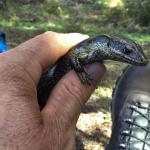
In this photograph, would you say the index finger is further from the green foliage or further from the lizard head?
the green foliage

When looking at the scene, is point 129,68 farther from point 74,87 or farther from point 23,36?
point 23,36

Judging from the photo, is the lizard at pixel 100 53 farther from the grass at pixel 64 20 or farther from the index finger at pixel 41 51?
the grass at pixel 64 20

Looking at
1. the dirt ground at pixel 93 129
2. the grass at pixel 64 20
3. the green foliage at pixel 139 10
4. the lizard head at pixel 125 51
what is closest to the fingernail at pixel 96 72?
the lizard head at pixel 125 51

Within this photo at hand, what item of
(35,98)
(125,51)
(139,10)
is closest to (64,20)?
(139,10)

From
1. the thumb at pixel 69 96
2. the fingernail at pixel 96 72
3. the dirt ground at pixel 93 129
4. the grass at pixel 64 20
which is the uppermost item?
the fingernail at pixel 96 72

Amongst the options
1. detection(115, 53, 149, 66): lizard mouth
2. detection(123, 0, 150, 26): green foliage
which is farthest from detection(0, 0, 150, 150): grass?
detection(115, 53, 149, 66): lizard mouth

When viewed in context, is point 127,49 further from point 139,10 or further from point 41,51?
point 139,10

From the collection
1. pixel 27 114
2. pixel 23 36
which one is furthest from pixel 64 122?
pixel 23 36
